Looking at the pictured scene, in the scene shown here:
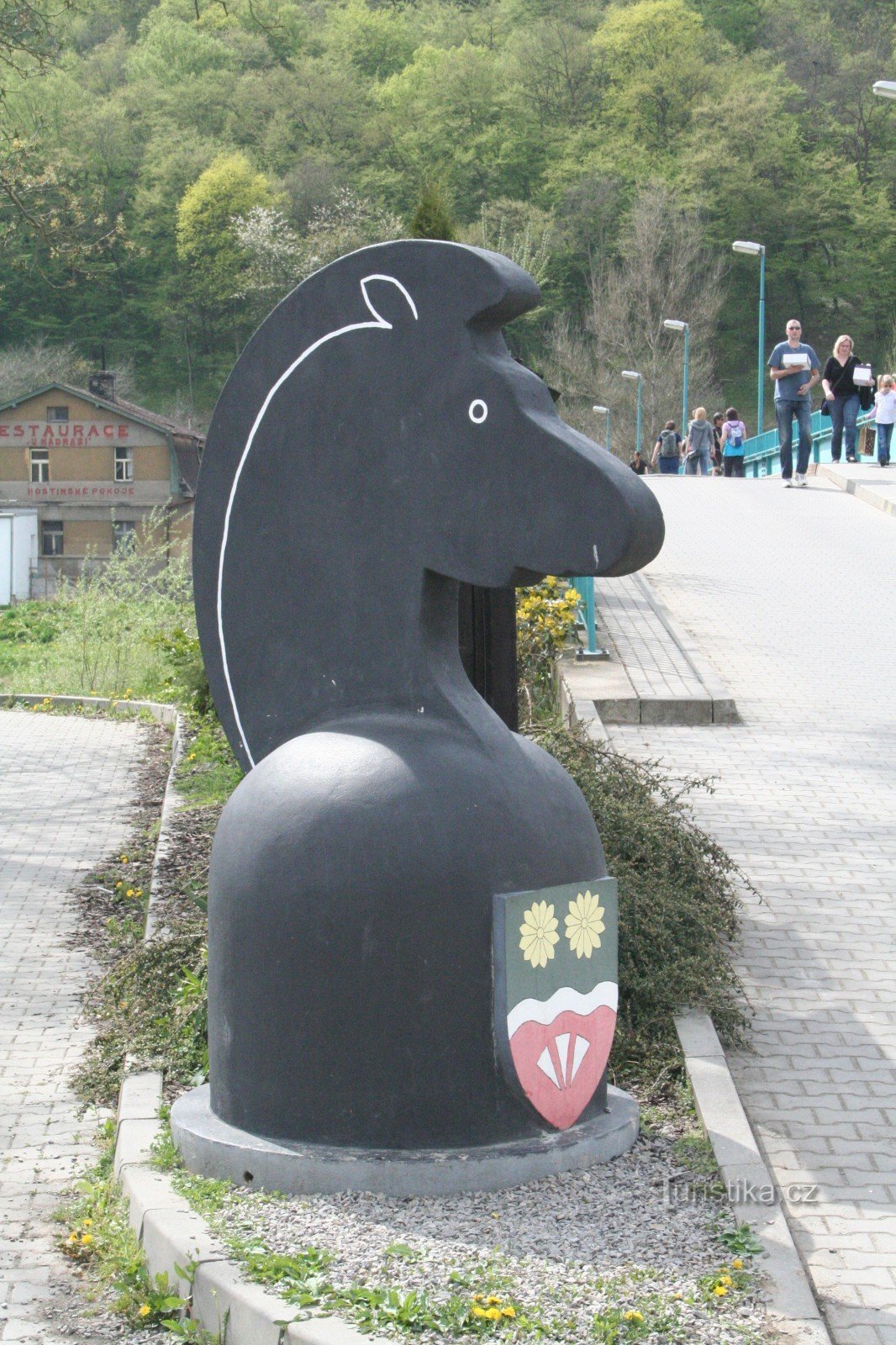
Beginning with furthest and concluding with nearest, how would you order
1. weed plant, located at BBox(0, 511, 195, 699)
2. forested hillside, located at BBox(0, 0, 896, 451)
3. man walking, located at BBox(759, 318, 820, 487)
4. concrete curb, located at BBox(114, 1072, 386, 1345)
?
forested hillside, located at BBox(0, 0, 896, 451), man walking, located at BBox(759, 318, 820, 487), weed plant, located at BBox(0, 511, 195, 699), concrete curb, located at BBox(114, 1072, 386, 1345)

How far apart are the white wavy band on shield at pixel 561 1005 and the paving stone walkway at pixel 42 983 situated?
4.60 feet

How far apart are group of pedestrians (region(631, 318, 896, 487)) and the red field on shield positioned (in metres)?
17.5

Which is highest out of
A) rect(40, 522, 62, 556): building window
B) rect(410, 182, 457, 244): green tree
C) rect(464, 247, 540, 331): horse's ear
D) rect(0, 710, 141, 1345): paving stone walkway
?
rect(410, 182, 457, 244): green tree

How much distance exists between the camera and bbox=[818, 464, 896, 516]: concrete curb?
22859 millimetres

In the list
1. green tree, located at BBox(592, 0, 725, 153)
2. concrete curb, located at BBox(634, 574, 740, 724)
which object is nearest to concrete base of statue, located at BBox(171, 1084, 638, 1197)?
concrete curb, located at BBox(634, 574, 740, 724)

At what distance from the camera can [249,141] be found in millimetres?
96750

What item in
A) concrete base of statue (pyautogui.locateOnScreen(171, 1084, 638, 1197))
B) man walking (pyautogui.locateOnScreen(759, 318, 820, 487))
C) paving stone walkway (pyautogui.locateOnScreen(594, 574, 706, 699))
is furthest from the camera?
man walking (pyautogui.locateOnScreen(759, 318, 820, 487))

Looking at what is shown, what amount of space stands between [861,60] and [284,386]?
85698 millimetres

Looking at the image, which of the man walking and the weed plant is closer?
the weed plant

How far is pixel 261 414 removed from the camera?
496 centimetres

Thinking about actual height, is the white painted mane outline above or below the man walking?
below

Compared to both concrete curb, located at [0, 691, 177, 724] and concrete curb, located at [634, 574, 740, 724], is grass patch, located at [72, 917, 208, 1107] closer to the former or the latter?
concrete curb, located at [634, 574, 740, 724]

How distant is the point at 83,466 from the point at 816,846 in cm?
5335

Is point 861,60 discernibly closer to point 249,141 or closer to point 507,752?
point 249,141
